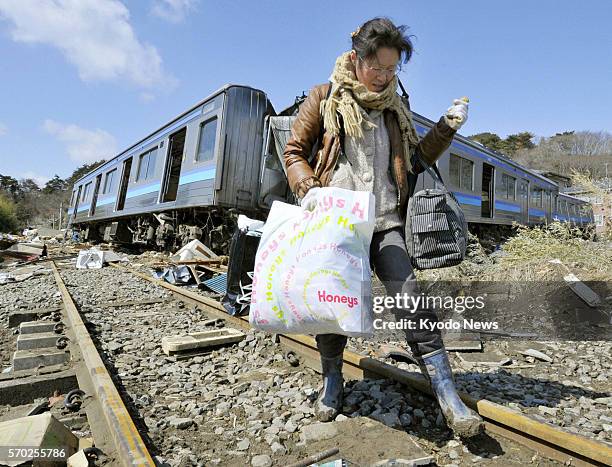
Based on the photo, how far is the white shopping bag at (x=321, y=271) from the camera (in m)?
1.76

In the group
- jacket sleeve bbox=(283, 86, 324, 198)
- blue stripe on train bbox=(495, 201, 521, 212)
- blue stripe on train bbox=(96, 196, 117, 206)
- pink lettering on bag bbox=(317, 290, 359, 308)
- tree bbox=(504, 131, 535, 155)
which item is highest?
tree bbox=(504, 131, 535, 155)

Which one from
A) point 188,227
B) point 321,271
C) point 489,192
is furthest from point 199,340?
point 489,192

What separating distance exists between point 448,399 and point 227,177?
21.0 ft

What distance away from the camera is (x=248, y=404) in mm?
2441

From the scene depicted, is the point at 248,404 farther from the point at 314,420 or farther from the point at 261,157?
the point at 261,157

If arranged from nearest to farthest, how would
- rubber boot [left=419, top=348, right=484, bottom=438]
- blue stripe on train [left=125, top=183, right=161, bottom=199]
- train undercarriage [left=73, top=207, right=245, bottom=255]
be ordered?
rubber boot [left=419, top=348, right=484, bottom=438]
train undercarriage [left=73, top=207, right=245, bottom=255]
blue stripe on train [left=125, top=183, right=161, bottom=199]

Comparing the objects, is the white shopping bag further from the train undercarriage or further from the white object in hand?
the train undercarriage

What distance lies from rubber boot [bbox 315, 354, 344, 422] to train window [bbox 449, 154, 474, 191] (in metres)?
7.88

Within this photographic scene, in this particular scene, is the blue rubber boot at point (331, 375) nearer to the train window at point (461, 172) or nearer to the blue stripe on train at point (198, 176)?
the blue stripe on train at point (198, 176)

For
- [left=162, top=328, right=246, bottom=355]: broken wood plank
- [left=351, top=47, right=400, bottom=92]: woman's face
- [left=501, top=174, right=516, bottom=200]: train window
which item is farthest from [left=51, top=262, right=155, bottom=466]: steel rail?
[left=501, top=174, right=516, bottom=200]: train window

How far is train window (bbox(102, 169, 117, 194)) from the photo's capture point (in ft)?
48.6

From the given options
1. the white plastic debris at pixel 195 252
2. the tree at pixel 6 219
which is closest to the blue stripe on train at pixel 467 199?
the white plastic debris at pixel 195 252

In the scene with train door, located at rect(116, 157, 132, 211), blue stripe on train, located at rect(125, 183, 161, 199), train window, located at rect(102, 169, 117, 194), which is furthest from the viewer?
train window, located at rect(102, 169, 117, 194)

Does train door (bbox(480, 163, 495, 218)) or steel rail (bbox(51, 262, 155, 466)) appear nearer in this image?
steel rail (bbox(51, 262, 155, 466))
